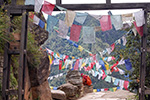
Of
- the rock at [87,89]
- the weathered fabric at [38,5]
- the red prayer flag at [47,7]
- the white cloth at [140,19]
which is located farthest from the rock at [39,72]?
the rock at [87,89]

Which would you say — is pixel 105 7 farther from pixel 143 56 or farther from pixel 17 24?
pixel 17 24

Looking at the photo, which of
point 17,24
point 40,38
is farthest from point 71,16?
point 40,38

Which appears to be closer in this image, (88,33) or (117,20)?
(117,20)

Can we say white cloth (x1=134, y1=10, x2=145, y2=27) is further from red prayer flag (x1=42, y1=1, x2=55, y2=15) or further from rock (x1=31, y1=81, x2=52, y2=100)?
rock (x1=31, y1=81, x2=52, y2=100)

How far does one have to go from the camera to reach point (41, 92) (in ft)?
27.1

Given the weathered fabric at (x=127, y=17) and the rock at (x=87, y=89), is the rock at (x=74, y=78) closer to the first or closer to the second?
the rock at (x=87, y=89)

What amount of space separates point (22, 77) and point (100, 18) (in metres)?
2.79

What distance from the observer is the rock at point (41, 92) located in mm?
7953

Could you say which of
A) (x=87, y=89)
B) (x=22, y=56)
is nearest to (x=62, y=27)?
(x=22, y=56)

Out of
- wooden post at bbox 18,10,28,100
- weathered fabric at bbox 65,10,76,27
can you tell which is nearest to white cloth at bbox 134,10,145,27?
weathered fabric at bbox 65,10,76,27

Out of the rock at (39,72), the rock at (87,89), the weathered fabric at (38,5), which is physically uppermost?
the weathered fabric at (38,5)

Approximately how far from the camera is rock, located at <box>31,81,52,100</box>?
26.1ft

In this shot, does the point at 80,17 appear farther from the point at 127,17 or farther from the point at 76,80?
the point at 76,80

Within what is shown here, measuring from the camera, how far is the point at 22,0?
25.3 ft
